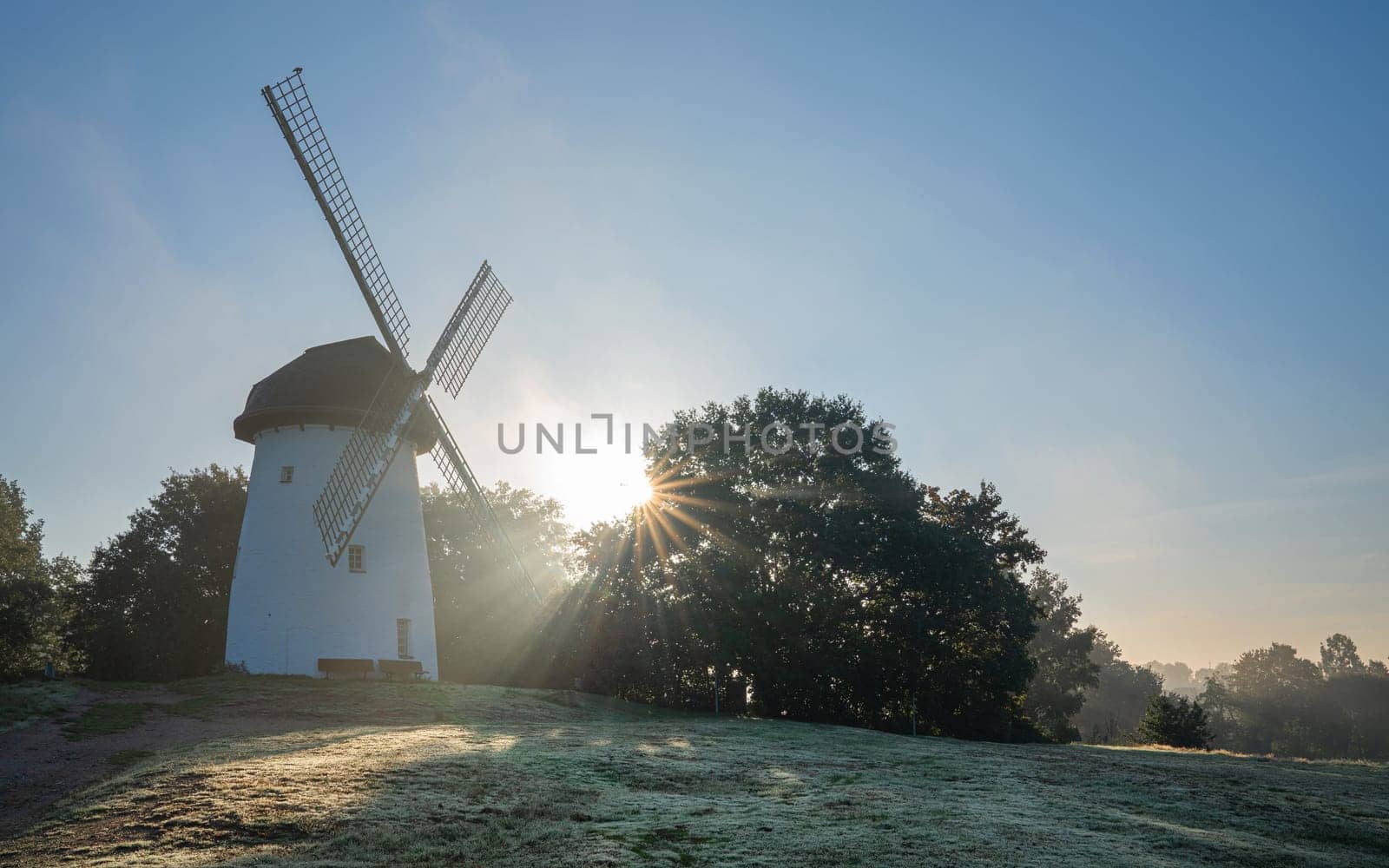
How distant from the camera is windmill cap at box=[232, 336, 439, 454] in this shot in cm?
3219

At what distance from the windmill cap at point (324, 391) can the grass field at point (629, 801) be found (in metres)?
12.3

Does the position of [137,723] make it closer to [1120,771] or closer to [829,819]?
[829,819]

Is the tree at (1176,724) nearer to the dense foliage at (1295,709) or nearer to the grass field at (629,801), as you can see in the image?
the grass field at (629,801)

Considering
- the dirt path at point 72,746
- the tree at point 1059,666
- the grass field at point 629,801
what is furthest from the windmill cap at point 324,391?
the tree at point 1059,666

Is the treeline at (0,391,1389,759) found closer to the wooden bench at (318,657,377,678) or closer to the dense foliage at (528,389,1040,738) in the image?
the dense foliage at (528,389,1040,738)

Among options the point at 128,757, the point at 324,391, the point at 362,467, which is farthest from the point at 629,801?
the point at 324,391

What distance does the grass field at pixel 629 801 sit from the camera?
10805 millimetres

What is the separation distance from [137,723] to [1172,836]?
2252cm

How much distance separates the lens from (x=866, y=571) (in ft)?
119

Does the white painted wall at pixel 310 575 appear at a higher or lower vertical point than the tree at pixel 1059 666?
higher

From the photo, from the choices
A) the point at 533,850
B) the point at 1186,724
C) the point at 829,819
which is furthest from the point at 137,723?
the point at 1186,724

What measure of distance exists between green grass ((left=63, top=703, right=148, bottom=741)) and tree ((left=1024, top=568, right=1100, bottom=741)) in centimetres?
4627

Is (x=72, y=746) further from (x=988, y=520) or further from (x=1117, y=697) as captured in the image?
(x=1117, y=697)

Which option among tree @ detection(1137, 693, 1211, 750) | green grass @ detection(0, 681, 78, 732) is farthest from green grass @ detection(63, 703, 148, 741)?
tree @ detection(1137, 693, 1211, 750)
